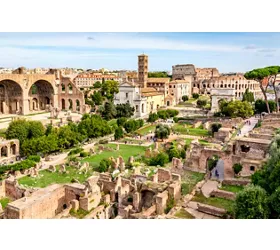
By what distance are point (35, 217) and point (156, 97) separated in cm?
2502

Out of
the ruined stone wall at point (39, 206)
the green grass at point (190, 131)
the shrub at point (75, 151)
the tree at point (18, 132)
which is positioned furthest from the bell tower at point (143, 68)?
the ruined stone wall at point (39, 206)

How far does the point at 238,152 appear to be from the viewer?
43.1ft

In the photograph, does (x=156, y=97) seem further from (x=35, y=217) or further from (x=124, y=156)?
(x=35, y=217)

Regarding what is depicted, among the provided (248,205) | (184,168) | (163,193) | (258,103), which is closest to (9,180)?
(163,193)

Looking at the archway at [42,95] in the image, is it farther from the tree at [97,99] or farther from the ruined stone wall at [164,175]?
the ruined stone wall at [164,175]

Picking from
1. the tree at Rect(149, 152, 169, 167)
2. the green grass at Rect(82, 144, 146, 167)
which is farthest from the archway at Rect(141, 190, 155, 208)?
the green grass at Rect(82, 144, 146, 167)

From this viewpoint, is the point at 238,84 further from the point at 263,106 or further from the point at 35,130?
the point at 35,130

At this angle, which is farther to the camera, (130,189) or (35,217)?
(130,189)

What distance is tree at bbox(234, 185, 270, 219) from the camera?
7.00m

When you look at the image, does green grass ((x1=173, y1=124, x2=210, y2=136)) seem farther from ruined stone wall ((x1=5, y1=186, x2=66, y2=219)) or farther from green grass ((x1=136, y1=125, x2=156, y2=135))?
ruined stone wall ((x1=5, y1=186, x2=66, y2=219))

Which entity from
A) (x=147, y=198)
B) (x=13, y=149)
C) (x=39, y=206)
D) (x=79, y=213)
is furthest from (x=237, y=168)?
(x=13, y=149)

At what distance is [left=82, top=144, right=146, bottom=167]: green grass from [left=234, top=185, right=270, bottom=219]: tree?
28.1 feet

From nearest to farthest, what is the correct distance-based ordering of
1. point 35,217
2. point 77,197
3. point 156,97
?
1. point 35,217
2. point 77,197
3. point 156,97

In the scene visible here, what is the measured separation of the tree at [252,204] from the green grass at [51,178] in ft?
22.7
